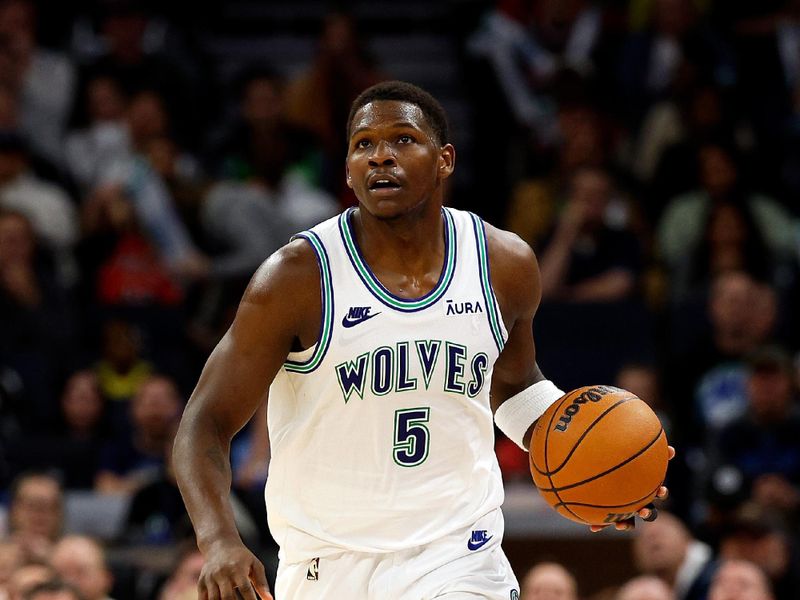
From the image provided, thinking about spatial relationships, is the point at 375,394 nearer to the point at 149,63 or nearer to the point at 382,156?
the point at 382,156

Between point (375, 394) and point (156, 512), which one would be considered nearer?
point (375, 394)

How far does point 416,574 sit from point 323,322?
83 centimetres

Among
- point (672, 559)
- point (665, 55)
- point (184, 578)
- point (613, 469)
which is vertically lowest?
point (672, 559)

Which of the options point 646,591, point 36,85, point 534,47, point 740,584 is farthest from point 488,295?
point 36,85

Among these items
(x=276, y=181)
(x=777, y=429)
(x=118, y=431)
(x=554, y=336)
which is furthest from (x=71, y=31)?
(x=777, y=429)

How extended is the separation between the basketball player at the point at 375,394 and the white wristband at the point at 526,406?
0.33 meters

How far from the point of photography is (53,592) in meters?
7.25

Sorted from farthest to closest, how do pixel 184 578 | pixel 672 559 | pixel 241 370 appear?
pixel 672 559 → pixel 184 578 → pixel 241 370

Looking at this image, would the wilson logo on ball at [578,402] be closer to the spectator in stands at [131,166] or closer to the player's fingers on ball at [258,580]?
the player's fingers on ball at [258,580]

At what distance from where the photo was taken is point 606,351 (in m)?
10.5

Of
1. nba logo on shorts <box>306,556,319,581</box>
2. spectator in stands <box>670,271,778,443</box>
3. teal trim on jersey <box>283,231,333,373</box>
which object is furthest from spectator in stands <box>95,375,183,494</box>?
teal trim on jersey <box>283,231,333,373</box>

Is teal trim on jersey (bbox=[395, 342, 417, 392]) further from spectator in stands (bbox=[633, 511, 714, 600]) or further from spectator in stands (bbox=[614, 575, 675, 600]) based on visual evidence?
spectator in stands (bbox=[633, 511, 714, 600])

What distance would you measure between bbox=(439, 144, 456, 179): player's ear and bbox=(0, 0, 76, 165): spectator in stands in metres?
8.00

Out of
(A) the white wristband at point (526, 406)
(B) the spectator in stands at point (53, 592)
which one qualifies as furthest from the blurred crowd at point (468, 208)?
(A) the white wristband at point (526, 406)
